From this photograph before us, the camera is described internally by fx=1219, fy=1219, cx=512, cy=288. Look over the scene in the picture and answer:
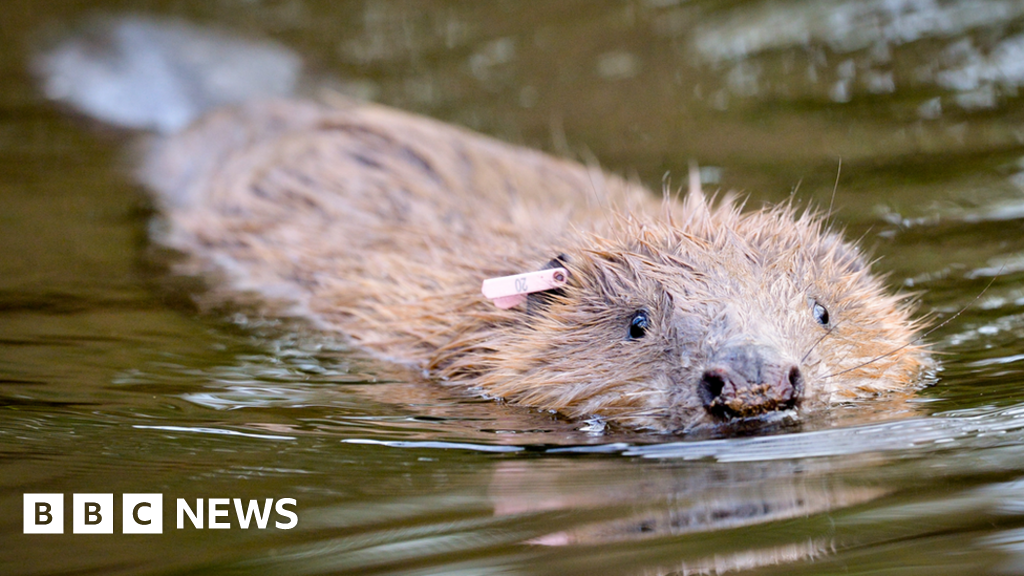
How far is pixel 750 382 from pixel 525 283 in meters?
1.09

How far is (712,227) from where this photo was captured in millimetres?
4180

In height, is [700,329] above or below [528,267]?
below

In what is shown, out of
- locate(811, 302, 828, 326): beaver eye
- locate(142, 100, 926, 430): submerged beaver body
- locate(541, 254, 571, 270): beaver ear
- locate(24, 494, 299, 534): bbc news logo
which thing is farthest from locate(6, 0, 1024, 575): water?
locate(541, 254, 571, 270): beaver ear

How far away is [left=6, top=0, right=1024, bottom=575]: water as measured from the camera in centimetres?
284

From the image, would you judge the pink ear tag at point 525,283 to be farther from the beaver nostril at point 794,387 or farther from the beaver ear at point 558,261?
the beaver nostril at point 794,387

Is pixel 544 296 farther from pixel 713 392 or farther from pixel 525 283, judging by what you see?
pixel 713 392

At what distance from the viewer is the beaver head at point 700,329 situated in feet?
11.6

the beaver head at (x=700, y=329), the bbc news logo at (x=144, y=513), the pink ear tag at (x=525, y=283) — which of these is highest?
the pink ear tag at (x=525, y=283)

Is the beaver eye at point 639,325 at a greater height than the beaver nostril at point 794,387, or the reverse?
the beaver eye at point 639,325

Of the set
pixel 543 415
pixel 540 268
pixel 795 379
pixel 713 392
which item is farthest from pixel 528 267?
pixel 795 379

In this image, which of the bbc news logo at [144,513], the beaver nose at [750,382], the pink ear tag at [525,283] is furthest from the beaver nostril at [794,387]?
the bbc news logo at [144,513]

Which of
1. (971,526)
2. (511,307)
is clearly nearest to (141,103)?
(511,307)

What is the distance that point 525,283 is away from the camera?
4.25 m

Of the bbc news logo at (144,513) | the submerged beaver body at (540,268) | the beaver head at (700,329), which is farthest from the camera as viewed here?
the submerged beaver body at (540,268)
